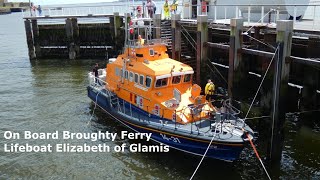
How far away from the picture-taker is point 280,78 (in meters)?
11.2

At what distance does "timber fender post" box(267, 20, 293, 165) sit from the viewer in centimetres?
1115

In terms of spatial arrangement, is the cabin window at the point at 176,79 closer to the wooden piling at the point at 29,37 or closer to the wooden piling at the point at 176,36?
the wooden piling at the point at 176,36

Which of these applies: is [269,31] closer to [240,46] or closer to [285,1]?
[240,46]

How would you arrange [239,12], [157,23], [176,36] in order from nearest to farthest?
[239,12]
[176,36]
[157,23]

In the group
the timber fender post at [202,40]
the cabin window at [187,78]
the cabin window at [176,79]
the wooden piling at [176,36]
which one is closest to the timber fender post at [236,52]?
the cabin window at [187,78]

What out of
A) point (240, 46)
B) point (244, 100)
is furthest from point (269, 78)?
point (244, 100)

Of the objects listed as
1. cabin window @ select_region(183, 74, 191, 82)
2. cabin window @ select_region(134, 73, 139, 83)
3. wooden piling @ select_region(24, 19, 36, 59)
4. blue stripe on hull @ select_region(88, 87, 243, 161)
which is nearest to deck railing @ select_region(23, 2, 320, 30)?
wooden piling @ select_region(24, 19, 36, 59)

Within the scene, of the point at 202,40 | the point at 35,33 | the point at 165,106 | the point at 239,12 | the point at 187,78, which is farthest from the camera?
the point at 35,33

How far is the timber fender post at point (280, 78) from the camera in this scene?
36.6 feet

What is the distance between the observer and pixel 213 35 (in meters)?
18.9

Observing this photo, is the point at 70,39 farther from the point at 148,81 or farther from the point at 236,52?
the point at 236,52

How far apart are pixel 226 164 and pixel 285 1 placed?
11825 mm

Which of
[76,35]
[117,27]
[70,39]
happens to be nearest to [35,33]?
[70,39]

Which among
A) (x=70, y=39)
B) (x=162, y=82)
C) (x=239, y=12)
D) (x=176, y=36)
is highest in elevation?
(x=239, y=12)
